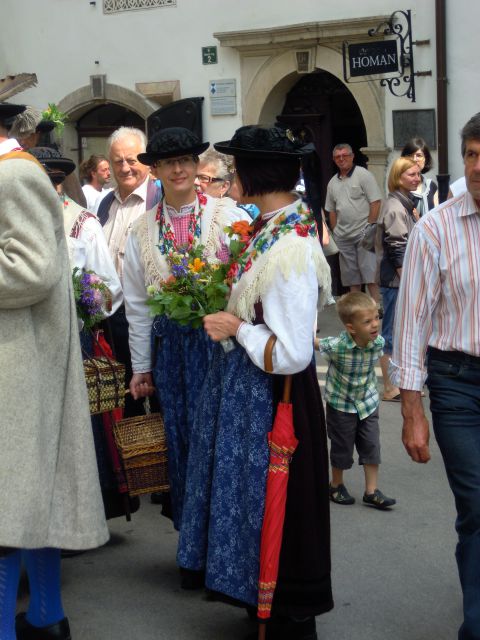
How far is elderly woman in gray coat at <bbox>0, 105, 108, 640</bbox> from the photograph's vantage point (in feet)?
11.7

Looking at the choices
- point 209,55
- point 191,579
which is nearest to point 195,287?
point 191,579

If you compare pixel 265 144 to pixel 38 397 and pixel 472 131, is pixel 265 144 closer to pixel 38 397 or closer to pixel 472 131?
pixel 472 131

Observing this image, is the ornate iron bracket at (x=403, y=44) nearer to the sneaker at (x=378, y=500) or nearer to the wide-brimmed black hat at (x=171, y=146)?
the sneaker at (x=378, y=500)

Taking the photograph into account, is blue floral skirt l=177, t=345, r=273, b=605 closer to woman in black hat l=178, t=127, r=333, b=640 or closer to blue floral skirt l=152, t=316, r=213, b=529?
woman in black hat l=178, t=127, r=333, b=640

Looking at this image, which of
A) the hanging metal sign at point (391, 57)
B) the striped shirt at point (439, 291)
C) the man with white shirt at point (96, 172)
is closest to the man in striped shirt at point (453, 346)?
the striped shirt at point (439, 291)

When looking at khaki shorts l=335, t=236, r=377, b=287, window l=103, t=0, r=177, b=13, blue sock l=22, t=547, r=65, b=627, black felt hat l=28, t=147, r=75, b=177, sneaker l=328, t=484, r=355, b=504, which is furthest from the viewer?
window l=103, t=0, r=177, b=13

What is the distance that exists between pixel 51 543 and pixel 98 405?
83cm

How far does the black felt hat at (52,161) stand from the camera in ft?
17.5

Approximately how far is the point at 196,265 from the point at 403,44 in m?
A: 9.32

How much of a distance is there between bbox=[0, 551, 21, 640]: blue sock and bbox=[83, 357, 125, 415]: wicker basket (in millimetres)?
880

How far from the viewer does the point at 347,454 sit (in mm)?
5840

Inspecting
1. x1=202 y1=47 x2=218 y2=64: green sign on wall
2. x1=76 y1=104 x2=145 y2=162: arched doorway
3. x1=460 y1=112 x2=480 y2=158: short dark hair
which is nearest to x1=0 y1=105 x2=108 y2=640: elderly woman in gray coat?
x1=460 y1=112 x2=480 y2=158: short dark hair

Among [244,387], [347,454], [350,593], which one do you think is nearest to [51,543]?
[244,387]

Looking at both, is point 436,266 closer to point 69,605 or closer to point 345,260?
point 69,605
